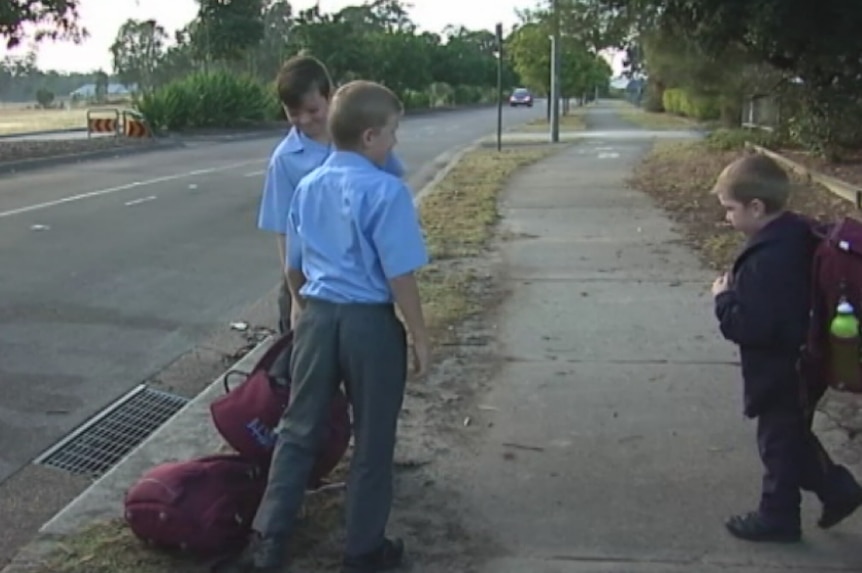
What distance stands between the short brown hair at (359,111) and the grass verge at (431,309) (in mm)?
1396

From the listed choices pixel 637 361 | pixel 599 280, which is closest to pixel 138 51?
pixel 599 280

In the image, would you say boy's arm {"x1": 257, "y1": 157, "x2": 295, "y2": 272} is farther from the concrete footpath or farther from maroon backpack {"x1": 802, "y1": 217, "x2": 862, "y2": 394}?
maroon backpack {"x1": 802, "y1": 217, "x2": 862, "y2": 394}

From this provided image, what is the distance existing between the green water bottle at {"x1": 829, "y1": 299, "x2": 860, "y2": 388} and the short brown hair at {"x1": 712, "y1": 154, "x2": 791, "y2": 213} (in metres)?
0.43

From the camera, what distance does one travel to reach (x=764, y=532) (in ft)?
13.9

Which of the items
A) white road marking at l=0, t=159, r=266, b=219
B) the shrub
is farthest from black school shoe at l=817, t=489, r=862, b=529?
the shrub

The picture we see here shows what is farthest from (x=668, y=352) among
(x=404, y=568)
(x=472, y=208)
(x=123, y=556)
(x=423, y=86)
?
(x=423, y=86)

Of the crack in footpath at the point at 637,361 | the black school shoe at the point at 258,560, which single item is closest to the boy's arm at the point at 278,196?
the black school shoe at the point at 258,560

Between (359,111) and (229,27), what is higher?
(229,27)

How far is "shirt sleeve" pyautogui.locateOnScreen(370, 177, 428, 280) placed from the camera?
12.2 ft

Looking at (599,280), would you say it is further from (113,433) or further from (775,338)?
(775,338)

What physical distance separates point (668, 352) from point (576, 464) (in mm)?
2225

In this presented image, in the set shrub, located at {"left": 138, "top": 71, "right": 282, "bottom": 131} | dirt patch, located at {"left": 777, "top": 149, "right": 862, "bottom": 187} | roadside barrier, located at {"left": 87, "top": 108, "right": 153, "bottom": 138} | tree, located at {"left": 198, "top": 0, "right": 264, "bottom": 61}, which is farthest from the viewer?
tree, located at {"left": 198, "top": 0, "right": 264, "bottom": 61}

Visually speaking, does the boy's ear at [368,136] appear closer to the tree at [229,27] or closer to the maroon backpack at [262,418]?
the maroon backpack at [262,418]

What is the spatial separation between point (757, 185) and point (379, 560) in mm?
1749
